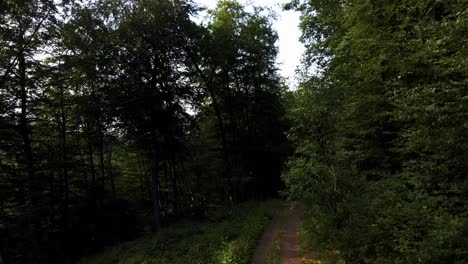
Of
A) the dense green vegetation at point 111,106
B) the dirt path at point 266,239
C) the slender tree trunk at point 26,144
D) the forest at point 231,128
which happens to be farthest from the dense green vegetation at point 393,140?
the slender tree trunk at point 26,144

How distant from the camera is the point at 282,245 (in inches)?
542

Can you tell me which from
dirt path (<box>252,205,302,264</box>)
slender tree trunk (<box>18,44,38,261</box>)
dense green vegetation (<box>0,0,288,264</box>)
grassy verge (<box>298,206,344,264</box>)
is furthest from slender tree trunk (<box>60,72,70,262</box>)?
grassy verge (<box>298,206,344,264</box>)

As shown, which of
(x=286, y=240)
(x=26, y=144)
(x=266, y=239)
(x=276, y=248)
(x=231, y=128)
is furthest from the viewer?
(x=231, y=128)

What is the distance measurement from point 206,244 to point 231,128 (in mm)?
17154

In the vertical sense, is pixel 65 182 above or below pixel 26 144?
below

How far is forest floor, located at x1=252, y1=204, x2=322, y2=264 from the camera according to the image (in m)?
11.9

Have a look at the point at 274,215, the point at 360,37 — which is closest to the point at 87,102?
the point at 274,215

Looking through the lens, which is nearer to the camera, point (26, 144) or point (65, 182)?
point (26, 144)

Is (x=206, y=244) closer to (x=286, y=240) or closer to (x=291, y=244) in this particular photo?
(x=286, y=240)

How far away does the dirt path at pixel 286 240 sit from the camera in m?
12.2

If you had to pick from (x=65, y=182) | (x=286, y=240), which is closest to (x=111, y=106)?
(x=65, y=182)

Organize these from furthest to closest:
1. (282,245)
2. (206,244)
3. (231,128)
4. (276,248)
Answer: (231,128) → (206,244) → (282,245) → (276,248)

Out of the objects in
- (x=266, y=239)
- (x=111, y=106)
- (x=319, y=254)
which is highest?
(x=111, y=106)

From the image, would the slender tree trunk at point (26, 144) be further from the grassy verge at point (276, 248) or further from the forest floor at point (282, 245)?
the grassy verge at point (276, 248)
